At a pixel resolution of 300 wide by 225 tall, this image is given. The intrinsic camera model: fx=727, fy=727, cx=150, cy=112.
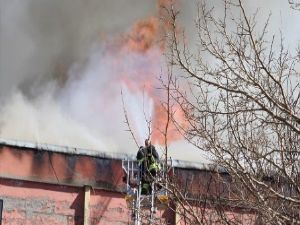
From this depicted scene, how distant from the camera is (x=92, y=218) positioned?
19.0 metres

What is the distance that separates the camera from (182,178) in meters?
20.1

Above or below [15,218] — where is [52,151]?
above

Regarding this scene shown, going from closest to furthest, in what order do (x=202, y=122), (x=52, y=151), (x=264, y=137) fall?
(x=202, y=122), (x=264, y=137), (x=52, y=151)

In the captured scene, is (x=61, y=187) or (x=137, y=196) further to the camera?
(x=61, y=187)

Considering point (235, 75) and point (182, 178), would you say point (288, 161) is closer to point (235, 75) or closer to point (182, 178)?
point (235, 75)

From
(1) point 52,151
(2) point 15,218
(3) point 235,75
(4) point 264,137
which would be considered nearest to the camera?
(3) point 235,75

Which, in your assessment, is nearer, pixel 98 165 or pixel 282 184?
pixel 282 184

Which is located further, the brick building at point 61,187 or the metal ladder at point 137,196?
the brick building at point 61,187

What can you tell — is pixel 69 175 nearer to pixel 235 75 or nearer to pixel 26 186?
pixel 26 186

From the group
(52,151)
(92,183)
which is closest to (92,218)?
(92,183)

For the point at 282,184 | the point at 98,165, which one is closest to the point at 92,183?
the point at 98,165

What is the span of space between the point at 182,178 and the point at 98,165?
2357 millimetres

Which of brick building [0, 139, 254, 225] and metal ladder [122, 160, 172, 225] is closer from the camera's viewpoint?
metal ladder [122, 160, 172, 225]

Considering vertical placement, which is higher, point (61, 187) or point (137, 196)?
point (61, 187)
